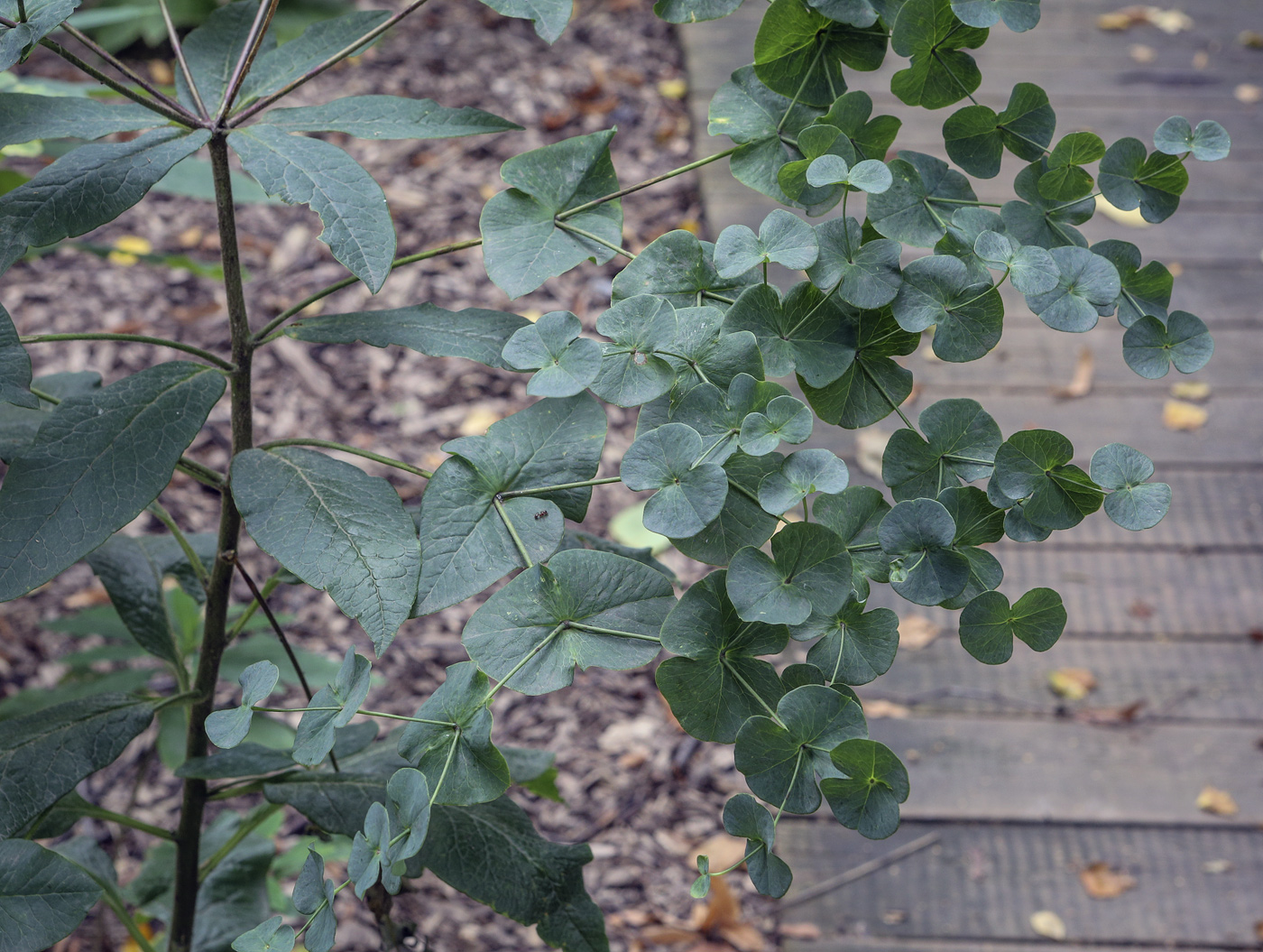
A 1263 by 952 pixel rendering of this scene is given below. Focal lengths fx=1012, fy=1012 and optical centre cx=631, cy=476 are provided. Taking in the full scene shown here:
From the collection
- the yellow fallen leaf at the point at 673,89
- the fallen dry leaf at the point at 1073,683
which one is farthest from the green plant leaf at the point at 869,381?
the yellow fallen leaf at the point at 673,89

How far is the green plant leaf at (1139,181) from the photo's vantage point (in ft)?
2.07

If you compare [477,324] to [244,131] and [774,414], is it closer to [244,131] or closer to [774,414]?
[244,131]

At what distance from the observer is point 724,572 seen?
1.83 ft

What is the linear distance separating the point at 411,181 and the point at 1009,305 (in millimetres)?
1651

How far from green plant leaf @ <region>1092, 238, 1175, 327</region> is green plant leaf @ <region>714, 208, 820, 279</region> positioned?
0.19m

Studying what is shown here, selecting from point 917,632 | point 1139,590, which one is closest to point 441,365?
point 917,632

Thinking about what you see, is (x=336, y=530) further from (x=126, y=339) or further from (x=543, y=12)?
(x=543, y=12)

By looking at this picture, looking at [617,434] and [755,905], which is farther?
[617,434]

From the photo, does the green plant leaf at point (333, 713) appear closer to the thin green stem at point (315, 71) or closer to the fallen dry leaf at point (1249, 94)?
the thin green stem at point (315, 71)

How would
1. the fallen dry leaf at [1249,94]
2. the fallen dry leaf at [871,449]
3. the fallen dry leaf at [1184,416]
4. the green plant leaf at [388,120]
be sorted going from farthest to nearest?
the fallen dry leaf at [1249,94] < the fallen dry leaf at [1184,416] < the fallen dry leaf at [871,449] < the green plant leaf at [388,120]

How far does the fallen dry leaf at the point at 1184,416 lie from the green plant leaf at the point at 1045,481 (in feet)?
6.10

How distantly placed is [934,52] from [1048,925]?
1.30m

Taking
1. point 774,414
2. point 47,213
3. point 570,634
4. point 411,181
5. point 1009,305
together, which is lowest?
point 1009,305

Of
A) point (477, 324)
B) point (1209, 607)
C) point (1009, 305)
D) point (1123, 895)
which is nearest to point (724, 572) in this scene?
point (477, 324)
